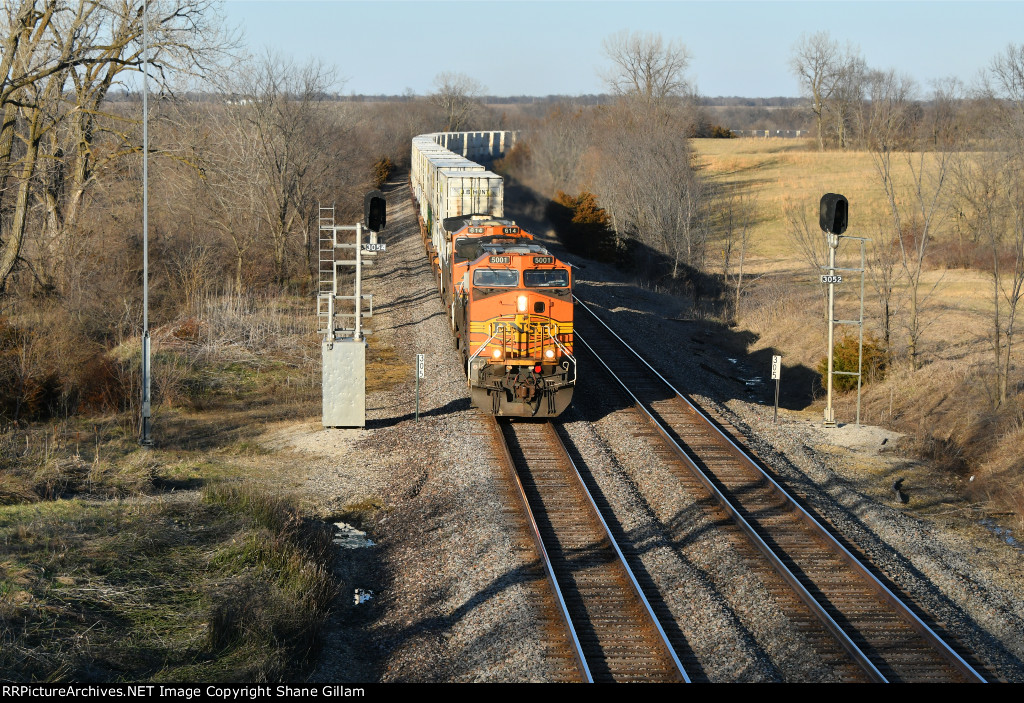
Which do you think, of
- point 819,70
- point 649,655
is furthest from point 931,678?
point 819,70

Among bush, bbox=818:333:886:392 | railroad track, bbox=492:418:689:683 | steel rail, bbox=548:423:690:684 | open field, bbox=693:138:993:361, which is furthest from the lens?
open field, bbox=693:138:993:361

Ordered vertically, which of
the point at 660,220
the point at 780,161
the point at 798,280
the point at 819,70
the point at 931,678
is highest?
the point at 819,70

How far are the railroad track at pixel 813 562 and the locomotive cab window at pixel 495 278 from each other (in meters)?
4.10

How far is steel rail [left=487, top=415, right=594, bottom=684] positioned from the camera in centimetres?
920

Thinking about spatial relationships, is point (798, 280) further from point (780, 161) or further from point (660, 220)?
point (780, 161)

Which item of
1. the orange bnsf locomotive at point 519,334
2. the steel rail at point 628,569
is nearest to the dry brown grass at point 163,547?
the steel rail at point 628,569

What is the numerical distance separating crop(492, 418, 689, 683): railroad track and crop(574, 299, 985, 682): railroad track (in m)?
2.06

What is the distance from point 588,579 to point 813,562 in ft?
10.6

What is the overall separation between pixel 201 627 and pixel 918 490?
39.9ft

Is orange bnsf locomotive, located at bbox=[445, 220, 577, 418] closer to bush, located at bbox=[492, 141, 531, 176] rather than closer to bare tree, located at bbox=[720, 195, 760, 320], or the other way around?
bare tree, located at bbox=[720, 195, 760, 320]

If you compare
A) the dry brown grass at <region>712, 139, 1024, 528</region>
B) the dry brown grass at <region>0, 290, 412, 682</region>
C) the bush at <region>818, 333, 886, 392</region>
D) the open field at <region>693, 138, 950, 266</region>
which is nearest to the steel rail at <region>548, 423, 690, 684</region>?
the dry brown grass at <region>0, 290, 412, 682</region>

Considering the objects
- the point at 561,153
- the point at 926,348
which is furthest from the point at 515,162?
the point at 926,348

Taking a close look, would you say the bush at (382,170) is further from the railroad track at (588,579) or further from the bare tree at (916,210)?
the railroad track at (588,579)

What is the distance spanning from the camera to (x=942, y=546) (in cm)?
1307
